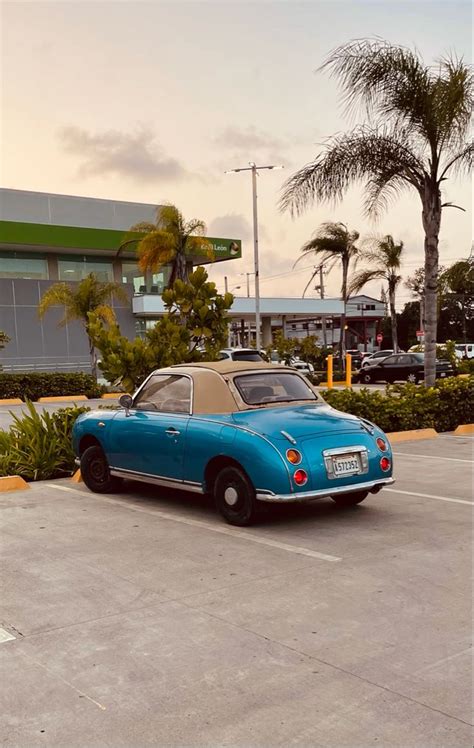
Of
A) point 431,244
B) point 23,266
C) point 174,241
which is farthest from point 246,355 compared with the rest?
point 23,266

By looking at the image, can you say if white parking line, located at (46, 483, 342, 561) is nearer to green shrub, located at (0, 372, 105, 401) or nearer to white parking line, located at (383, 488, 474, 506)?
white parking line, located at (383, 488, 474, 506)

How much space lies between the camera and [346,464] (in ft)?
22.6

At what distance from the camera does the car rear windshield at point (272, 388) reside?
757cm

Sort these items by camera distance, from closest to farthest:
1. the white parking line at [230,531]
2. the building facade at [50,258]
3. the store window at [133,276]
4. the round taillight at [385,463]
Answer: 1. the white parking line at [230,531]
2. the round taillight at [385,463]
3. the building facade at [50,258]
4. the store window at [133,276]

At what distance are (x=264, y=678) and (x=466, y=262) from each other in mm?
50402

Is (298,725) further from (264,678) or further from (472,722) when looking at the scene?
(472,722)

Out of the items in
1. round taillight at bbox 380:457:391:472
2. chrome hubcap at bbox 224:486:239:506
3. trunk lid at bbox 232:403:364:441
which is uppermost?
trunk lid at bbox 232:403:364:441

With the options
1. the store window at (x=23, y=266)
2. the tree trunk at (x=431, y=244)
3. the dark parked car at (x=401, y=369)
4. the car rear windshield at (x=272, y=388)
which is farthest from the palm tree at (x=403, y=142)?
the store window at (x=23, y=266)

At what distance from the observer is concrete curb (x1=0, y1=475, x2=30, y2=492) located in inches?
364

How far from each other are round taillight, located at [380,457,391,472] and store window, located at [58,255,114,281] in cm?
3592

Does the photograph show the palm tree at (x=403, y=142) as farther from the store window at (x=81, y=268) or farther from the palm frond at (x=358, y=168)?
the store window at (x=81, y=268)

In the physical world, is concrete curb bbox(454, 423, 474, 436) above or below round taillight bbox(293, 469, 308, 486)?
below

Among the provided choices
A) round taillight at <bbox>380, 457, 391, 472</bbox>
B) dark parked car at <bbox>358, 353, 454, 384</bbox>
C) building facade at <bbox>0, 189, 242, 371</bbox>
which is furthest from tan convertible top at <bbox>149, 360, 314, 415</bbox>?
building facade at <bbox>0, 189, 242, 371</bbox>

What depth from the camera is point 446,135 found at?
1480 centimetres
